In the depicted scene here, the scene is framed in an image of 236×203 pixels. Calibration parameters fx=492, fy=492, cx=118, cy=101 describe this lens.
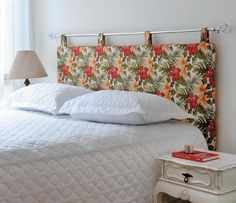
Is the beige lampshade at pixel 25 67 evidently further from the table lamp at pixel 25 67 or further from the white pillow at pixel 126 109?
the white pillow at pixel 126 109

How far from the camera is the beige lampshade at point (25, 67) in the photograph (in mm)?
3990

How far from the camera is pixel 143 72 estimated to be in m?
3.38

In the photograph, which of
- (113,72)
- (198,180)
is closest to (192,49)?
(113,72)

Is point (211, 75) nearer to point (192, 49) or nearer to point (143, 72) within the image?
point (192, 49)

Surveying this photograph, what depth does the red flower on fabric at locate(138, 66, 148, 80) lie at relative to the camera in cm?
337

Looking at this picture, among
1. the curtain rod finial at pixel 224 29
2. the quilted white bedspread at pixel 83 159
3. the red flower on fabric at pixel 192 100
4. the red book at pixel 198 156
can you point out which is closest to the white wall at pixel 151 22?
the curtain rod finial at pixel 224 29

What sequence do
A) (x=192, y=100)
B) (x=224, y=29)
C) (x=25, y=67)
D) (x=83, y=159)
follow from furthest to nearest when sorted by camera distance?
(x=25, y=67), (x=192, y=100), (x=224, y=29), (x=83, y=159)

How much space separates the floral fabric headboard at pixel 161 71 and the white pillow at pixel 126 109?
0.51ft

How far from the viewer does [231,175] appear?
2.44 meters

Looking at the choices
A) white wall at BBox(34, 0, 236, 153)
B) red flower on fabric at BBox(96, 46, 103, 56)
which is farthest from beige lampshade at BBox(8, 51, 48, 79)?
red flower on fabric at BBox(96, 46, 103, 56)

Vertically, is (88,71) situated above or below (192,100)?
above

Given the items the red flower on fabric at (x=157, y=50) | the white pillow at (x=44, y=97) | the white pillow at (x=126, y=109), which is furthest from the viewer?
the white pillow at (x=44, y=97)

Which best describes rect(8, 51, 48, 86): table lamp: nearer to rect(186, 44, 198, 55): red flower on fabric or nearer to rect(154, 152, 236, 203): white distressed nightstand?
rect(186, 44, 198, 55): red flower on fabric

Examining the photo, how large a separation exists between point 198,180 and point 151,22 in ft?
4.54
